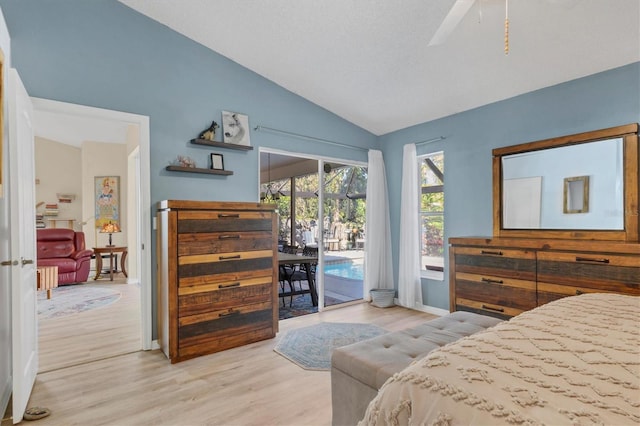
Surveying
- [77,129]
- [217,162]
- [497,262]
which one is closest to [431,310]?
[497,262]

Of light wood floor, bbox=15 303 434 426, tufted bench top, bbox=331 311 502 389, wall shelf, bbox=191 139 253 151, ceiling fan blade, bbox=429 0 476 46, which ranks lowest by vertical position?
light wood floor, bbox=15 303 434 426

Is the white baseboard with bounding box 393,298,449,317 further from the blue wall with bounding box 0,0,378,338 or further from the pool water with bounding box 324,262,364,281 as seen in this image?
the blue wall with bounding box 0,0,378,338

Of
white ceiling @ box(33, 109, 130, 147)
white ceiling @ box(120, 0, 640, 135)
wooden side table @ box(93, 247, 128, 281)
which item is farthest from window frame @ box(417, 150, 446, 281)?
wooden side table @ box(93, 247, 128, 281)

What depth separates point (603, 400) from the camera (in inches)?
28.1

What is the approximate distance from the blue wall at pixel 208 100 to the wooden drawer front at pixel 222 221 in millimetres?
564

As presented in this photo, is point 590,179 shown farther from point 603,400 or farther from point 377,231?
point 603,400

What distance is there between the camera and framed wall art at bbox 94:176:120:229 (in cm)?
721

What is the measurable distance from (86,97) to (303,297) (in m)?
3.62

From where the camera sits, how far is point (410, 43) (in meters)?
2.95

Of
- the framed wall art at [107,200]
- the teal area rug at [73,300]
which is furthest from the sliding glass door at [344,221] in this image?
the framed wall art at [107,200]

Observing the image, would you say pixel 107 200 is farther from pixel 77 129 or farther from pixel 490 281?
pixel 490 281

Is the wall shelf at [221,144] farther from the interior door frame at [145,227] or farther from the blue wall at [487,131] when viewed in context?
the blue wall at [487,131]

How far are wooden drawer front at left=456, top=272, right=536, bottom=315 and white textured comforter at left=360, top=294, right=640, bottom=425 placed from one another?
1.74 m

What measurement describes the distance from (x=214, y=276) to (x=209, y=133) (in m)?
1.47
